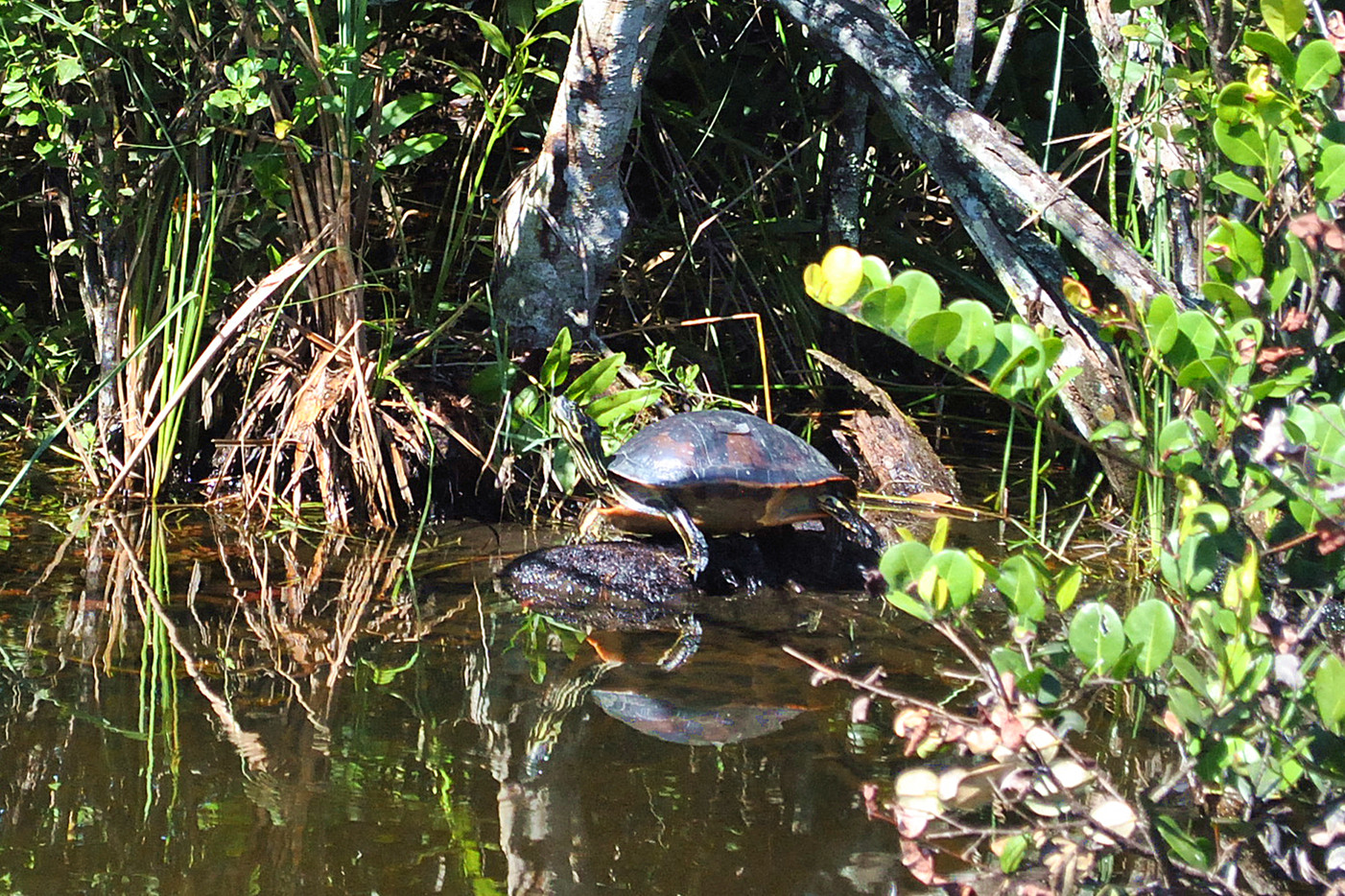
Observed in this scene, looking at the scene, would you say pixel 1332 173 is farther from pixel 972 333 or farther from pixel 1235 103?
pixel 972 333

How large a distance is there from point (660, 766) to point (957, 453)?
2892 mm

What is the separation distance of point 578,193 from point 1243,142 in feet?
8.54

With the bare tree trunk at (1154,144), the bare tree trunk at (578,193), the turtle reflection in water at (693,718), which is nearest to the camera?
the turtle reflection in water at (693,718)

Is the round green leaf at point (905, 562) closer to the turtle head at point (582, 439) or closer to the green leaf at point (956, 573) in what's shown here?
the green leaf at point (956, 573)

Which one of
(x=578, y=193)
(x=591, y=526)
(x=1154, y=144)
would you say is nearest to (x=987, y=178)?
(x=1154, y=144)

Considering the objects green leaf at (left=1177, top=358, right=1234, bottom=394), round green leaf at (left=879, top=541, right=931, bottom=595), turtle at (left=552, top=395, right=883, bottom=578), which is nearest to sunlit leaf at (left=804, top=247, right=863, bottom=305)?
round green leaf at (left=879, top=541, right=931, bottom=595)

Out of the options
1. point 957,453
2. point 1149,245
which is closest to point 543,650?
point 1149,245

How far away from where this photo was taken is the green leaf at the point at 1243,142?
157cm

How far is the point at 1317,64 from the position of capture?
1.46 meters

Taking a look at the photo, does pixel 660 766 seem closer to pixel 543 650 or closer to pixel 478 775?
pixel 478 775

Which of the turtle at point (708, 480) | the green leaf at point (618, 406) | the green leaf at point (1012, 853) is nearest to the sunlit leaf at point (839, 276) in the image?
the green leaf at point (1012, 853)

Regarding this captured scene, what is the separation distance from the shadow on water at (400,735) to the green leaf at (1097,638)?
0.68 meters

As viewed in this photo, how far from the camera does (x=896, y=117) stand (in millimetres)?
3744

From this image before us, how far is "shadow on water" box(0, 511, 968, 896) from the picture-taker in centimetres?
189
